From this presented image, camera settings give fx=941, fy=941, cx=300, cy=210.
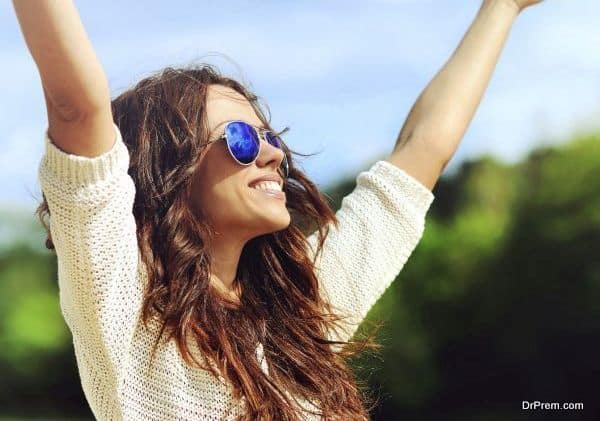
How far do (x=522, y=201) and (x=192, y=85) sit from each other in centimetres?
637

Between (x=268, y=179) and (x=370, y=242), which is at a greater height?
(x=268, y=179)

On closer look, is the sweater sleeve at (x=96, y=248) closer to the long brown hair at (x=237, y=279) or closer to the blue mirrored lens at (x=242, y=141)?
the long brown hair at (x=237, y=279)

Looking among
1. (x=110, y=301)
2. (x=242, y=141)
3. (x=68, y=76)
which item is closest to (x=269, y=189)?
(x=242, y=141)

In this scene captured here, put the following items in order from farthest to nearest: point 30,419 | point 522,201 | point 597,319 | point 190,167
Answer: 1. point 30,419
2. point 522,201
3. point 597,319
4. point 190,167

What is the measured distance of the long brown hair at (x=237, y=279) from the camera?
6.07 feet

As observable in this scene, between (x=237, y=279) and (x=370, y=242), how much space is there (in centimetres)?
34

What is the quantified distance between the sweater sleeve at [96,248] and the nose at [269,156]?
0.42 m

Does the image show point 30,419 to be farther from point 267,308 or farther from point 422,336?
point 267,308

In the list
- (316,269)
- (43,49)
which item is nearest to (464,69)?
(316,269)

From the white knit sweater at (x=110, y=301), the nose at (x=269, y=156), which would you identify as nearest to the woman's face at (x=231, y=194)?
the nose at (x=269, y=156)

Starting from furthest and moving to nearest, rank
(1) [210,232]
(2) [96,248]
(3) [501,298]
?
(3) [501,298], (1) [210,232], (2) [96,248]

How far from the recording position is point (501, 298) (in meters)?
7.87

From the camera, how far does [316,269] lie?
2.28m

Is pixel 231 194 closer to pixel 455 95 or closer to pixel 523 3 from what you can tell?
pixel 455 95
